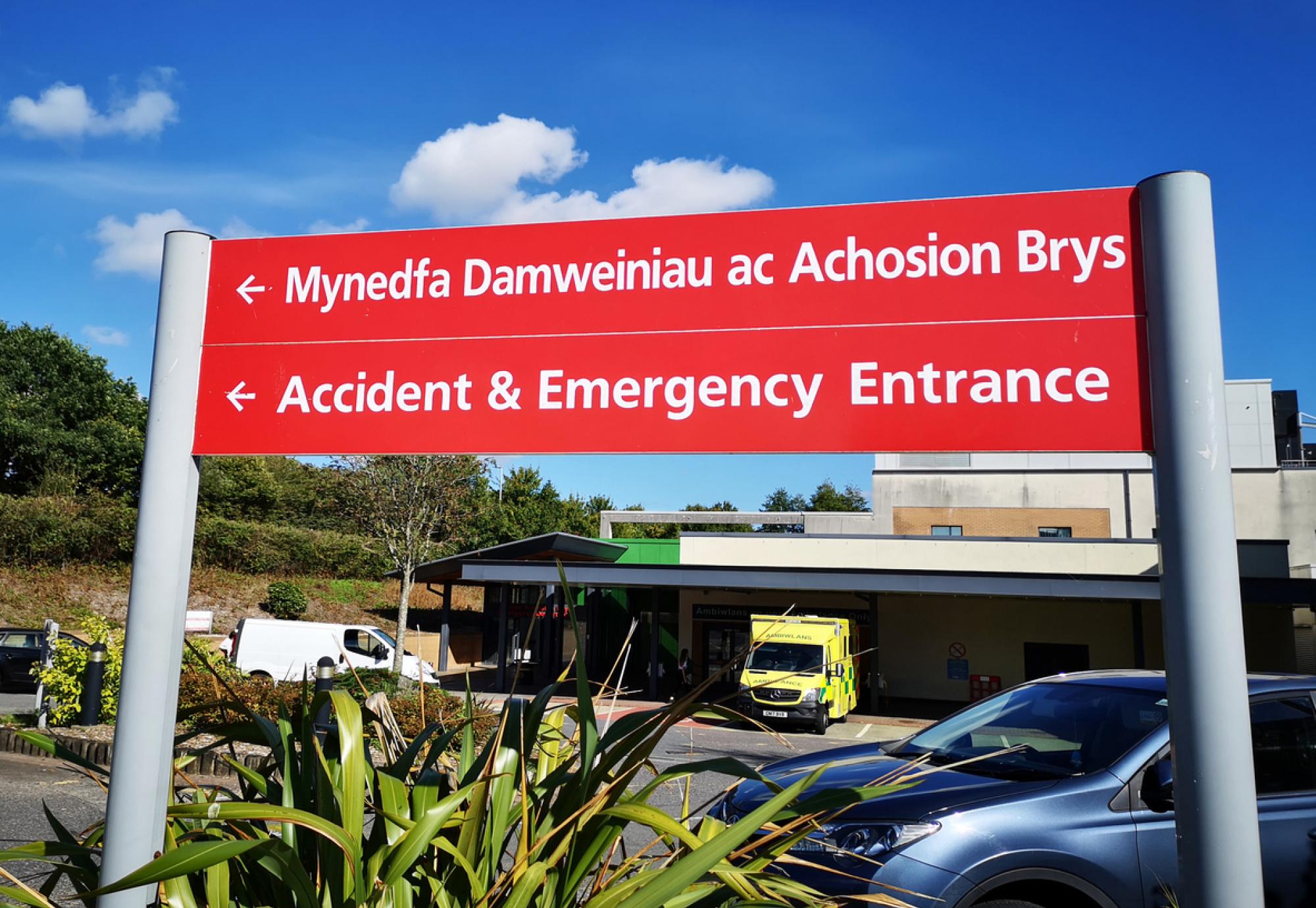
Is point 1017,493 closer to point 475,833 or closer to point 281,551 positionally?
point 281,551

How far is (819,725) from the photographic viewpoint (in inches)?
773

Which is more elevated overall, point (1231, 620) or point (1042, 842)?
point (1231, 620)

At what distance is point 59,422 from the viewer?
122 feet

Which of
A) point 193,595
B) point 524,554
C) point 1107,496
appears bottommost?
point 193,595

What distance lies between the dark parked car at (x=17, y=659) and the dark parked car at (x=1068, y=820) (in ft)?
71.5

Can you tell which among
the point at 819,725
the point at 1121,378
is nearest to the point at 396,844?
the point at 1121,378

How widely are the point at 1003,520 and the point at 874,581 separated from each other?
54.0 ft

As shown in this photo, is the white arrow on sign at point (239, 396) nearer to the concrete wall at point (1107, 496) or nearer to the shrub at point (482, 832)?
the shrub at point (482, 832)

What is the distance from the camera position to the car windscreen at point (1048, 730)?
14.5 ft

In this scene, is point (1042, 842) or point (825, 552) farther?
point (825, 552)

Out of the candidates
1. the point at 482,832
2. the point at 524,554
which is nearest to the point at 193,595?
the point at 524,554

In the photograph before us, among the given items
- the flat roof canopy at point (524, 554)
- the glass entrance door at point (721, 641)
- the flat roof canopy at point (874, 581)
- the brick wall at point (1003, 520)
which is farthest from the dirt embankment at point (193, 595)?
the brick wall at point (1003, 520)

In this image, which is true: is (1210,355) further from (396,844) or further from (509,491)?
(509,491)

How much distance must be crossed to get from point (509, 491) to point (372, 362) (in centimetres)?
5046
